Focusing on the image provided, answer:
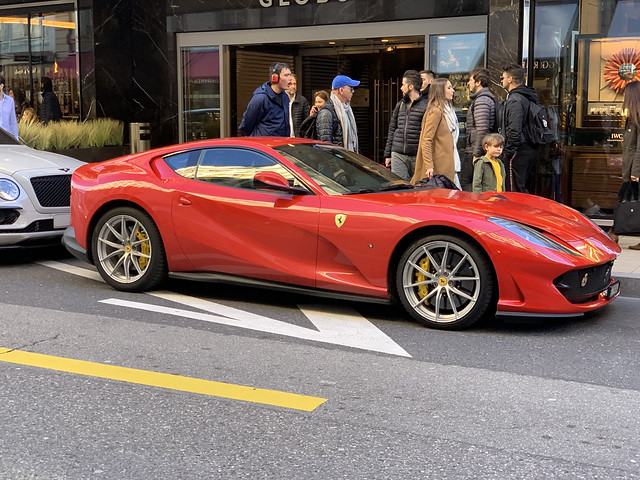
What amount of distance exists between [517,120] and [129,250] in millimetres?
4808

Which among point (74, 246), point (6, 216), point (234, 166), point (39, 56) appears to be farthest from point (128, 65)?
point (234, 166)

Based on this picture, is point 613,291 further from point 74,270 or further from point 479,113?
point 74,270

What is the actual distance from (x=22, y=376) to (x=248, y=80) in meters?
11.8

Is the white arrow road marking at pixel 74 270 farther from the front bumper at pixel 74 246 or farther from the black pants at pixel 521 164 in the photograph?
the black pants at pixel 521 164

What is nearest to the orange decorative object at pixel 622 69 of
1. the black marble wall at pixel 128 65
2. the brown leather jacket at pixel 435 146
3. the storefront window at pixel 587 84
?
the storefront window at pixel 587 84

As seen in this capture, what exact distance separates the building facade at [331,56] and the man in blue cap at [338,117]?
2886 mm

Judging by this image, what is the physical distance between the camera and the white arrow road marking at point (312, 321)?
5832 millimetres

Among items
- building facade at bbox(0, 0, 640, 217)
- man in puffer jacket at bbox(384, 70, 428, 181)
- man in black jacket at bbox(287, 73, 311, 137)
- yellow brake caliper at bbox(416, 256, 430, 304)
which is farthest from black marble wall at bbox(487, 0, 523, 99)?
yellow brake caliper at bbox(416, 256, 430, 304)

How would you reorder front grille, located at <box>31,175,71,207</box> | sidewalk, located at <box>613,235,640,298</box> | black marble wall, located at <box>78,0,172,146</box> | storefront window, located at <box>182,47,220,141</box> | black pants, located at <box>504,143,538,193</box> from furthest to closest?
black marble wall, located at <box>78,0,172,146</box> → storefront window, located at <box>182,47,220,141</box> → black pants, located at <box>504,143,538,193</box> → front grille, located at <box>31,175,71,207</box> → sidewalk, located at <box>613,235,640,298</box>

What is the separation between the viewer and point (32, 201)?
28.5 ft

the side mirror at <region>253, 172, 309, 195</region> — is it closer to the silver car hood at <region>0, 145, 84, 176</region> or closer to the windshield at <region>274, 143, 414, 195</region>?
the windshield at <region>274, 143, 414, 195</region>

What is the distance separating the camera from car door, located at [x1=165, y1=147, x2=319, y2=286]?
6473 mm

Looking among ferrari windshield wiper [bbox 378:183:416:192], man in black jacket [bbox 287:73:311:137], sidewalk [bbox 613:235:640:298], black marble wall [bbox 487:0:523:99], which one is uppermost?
black marble wall [bbox 487:0:523:99]

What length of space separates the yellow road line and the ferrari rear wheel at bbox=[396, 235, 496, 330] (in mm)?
1719
